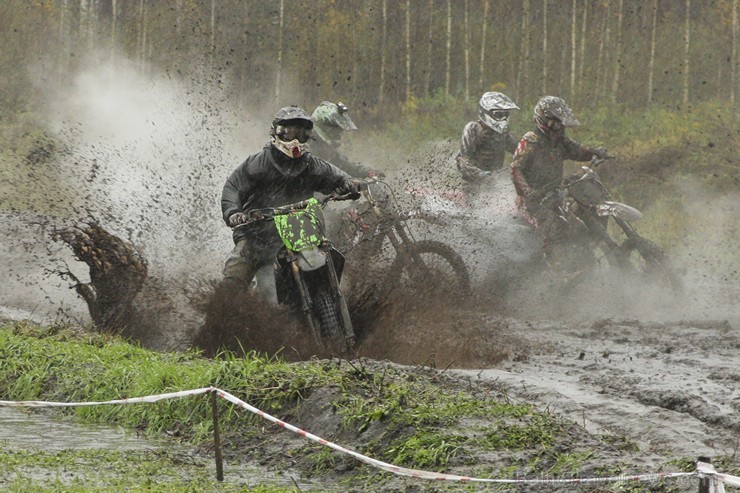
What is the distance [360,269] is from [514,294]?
129 inches

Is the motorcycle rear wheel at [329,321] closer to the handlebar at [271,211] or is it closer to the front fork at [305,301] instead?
the front fork at [305,301]

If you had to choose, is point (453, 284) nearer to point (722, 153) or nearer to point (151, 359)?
point (151, 359)

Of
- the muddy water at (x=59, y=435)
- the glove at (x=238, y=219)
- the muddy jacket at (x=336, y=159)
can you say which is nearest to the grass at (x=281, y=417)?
the muddy water at (x=59, y=435)

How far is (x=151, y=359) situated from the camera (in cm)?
948

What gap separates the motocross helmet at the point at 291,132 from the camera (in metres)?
10.2

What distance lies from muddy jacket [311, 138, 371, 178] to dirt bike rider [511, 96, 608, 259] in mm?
2345

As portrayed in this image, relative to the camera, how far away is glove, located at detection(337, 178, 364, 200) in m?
10.5

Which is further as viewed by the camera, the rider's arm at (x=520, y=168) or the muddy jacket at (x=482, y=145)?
the muddy jacket at (x=482, y=145)

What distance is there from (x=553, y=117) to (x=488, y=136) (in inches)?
40.3

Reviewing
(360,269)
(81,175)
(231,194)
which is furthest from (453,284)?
(81,175)

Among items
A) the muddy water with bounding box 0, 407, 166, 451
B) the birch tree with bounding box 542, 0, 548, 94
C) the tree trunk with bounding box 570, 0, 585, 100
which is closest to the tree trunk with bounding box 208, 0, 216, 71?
the birch tree with bounding box 542, 0, 548, 94

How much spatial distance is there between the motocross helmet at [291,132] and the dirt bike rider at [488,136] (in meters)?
5.28

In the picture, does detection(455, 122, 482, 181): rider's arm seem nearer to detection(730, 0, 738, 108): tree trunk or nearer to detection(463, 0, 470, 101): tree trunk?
detection(730, 0, 738, 108): tree trunk

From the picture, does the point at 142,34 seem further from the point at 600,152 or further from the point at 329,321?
the point at 329,321
